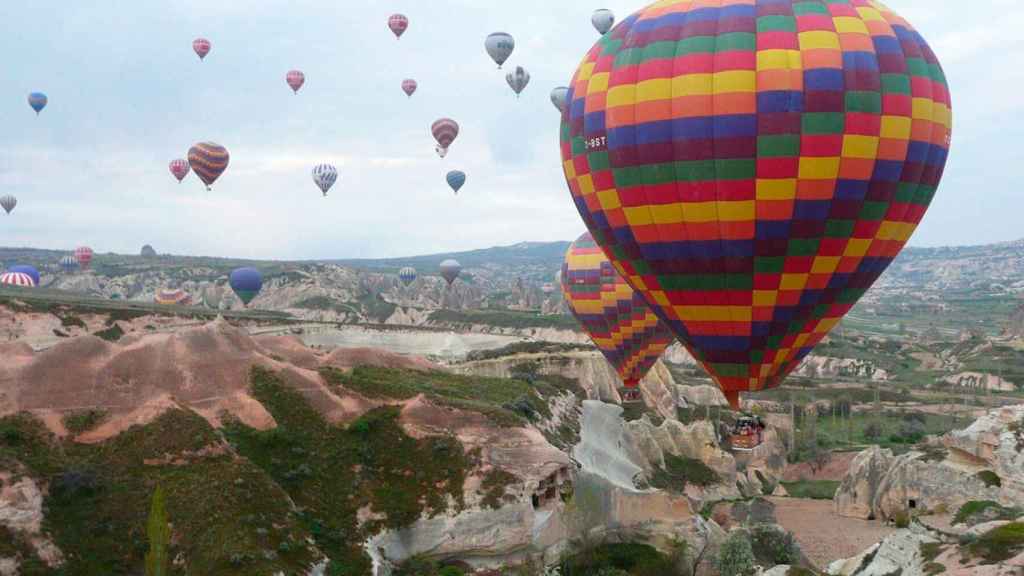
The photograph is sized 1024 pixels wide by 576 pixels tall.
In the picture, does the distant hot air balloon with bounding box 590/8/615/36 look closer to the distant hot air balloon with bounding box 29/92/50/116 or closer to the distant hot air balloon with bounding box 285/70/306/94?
the distant hot air balloon with bounding box 285/70/306/94

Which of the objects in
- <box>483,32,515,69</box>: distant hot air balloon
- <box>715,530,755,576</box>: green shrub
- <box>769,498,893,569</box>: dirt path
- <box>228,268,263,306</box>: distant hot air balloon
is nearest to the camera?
<box>715,530,755,576</box>: green shrub

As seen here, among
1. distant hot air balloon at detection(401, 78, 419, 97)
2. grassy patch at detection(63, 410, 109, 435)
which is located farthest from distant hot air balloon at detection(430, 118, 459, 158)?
grassy patch at detection(63, 410, 109, 435)

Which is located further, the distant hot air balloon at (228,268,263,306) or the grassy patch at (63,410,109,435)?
the distant hot air balloon at (228,268,263,306)

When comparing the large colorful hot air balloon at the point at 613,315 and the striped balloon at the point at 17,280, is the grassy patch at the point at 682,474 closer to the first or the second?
the large colorful hot air balloon at the point at 613,315

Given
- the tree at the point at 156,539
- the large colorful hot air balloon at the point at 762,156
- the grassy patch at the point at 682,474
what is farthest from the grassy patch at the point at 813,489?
the tree at the point at 156,539

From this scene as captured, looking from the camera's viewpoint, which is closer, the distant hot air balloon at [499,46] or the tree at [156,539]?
the tree at [156,539]

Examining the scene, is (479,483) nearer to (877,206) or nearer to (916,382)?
(877,206)
